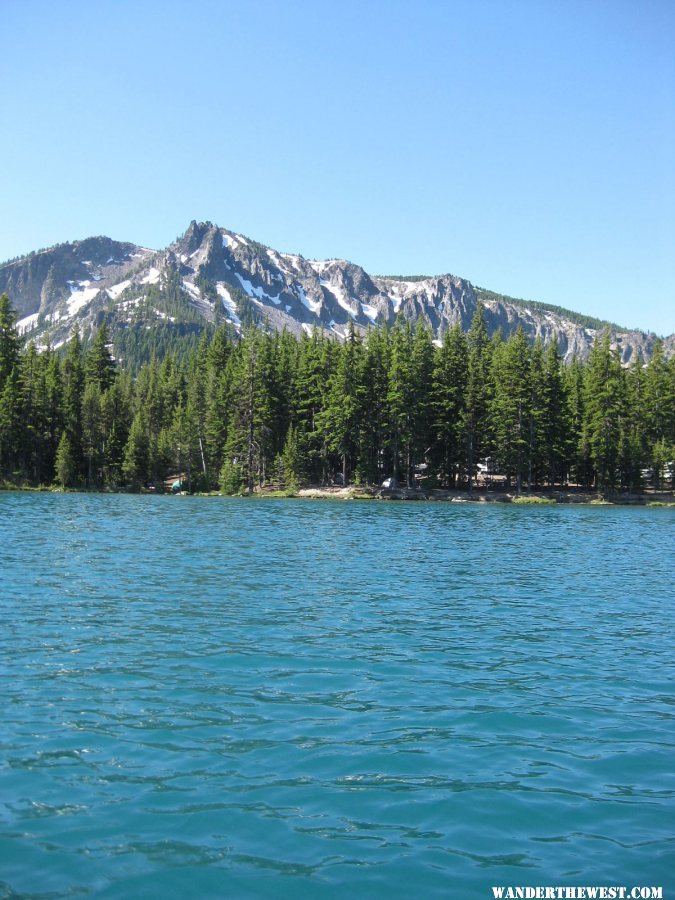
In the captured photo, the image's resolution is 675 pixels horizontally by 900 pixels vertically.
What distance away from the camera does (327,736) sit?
9.87 m

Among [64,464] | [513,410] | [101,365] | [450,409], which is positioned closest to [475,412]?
[450,409]

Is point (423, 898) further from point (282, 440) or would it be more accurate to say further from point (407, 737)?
point (282, 440)

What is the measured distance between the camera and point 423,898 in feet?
21.3

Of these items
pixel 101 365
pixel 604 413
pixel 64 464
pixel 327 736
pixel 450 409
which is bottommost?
pixel 327 736

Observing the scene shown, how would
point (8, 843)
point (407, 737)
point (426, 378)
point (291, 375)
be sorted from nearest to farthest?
1. point (8, 843)
2. point (407, 737)
3. point (426, 378)
4. point (291, 375)

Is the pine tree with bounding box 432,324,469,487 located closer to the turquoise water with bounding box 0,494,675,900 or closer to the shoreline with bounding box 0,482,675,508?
the shoreline with bounding box 0,482,675,508

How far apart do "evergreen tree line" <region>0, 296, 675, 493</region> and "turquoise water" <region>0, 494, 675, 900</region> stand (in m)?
60.6

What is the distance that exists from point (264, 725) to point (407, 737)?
80.4 inches

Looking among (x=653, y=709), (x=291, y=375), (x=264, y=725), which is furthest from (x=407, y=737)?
(x=291, y=375)

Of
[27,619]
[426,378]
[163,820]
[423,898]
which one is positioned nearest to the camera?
[423,898]

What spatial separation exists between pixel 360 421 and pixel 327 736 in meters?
72.9

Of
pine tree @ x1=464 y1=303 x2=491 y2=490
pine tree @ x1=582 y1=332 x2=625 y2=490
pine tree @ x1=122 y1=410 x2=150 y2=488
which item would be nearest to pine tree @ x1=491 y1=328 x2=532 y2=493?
pine tree @ x1=464 y1=303 x2=491 y2=490

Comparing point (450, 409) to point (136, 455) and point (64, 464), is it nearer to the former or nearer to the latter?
point (136, 455)

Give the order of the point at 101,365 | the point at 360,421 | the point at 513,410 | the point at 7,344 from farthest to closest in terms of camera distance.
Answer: the point at 101,365
the point at 7,344
the point at 360,421
the point at 513,410
